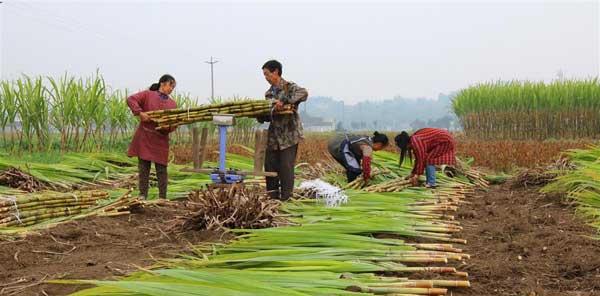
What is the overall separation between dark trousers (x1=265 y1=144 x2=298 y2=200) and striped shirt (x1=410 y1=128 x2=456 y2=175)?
166cm

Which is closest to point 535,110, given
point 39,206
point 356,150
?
point 356,150

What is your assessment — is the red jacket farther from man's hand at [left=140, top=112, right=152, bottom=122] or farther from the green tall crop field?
the green tall crop field


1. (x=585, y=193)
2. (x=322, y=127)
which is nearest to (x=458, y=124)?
(x=585, y=193)

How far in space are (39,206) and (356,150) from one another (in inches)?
124

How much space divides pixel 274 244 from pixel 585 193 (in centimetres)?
299

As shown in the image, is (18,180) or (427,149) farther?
(427,149)

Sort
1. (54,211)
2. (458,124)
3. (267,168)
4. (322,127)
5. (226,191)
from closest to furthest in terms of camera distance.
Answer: (226,191), (54,211), (267,168), (458,124), (322,127)

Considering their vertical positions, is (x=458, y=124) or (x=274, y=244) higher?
(x=458, y=124)

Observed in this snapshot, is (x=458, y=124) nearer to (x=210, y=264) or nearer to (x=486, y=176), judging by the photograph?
(x=486, y=176)

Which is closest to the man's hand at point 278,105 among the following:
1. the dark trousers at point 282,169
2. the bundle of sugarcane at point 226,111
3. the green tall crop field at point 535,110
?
the bundle of sugarcane at point 226,111

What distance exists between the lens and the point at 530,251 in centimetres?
335

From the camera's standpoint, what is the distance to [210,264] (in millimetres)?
2467

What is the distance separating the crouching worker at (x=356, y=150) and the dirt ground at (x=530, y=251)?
42.6 inches

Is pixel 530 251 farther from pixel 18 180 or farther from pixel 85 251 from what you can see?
pixel 18 180
